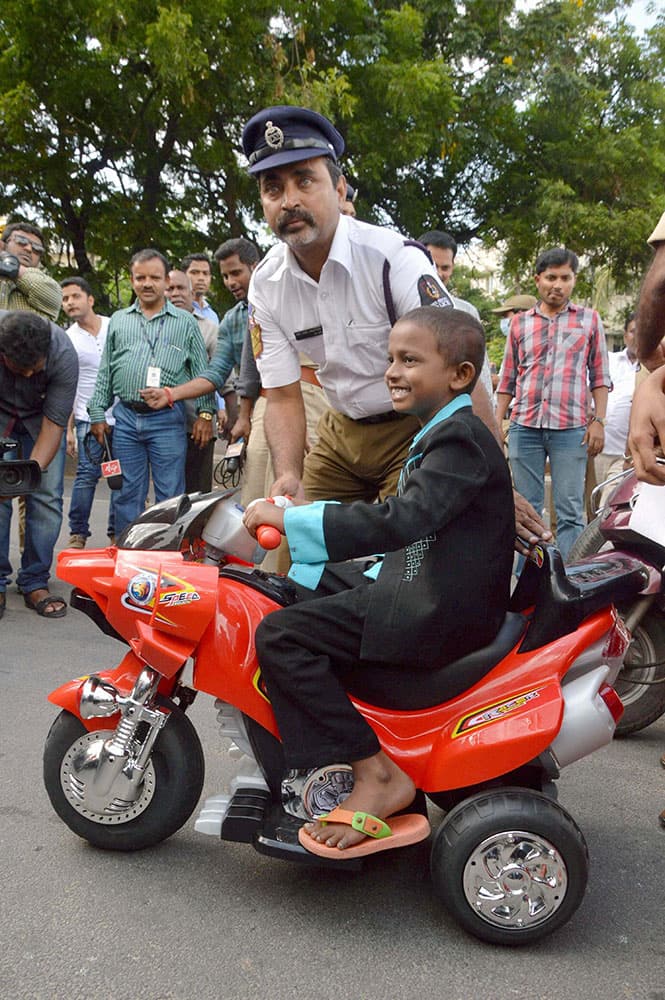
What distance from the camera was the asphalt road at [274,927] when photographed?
2.29 m

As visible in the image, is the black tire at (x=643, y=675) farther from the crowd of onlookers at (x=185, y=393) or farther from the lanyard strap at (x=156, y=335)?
the lanyard strap at (x=156, y=335)

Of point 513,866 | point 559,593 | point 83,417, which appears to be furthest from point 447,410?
point 83,417

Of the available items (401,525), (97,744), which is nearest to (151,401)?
(97,744)

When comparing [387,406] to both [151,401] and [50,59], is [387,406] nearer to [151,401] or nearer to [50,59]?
[151,401]

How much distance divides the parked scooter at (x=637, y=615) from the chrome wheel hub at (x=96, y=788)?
1.81 metres

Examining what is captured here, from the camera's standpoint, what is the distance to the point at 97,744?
9.00 ft

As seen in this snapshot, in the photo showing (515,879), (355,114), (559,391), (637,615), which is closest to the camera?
(515,879)

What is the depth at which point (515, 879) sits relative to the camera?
95.1 inches

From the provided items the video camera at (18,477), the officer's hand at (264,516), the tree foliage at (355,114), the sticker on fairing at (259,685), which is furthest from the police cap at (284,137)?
the tree foliage at (355,114)

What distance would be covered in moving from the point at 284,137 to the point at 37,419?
3.21 meters

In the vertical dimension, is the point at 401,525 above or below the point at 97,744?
above

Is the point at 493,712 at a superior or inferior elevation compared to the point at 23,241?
inferior

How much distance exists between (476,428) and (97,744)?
1412 millimetres

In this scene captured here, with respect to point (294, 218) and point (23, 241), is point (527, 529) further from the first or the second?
point (23, 241)
